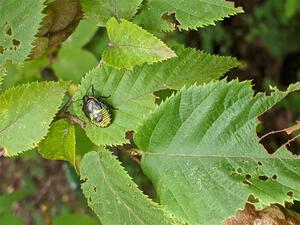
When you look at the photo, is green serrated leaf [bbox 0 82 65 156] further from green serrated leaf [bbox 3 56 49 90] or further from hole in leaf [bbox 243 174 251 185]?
green serrated leaf [bbox 3 56 49 90]

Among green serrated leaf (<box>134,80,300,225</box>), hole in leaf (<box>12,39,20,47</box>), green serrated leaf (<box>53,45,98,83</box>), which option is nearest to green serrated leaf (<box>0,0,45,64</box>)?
hole in leaf (<box>12,39,20,47</box>)

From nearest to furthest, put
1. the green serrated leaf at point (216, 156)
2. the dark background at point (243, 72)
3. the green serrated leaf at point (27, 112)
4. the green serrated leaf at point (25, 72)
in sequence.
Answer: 1. the green serrated leaf at point (216, 156)
2. the green serrated leaf at point (27, 112)
3. the green serrated leaf at point (25, 72)
4. the dark background at point (243, 72)

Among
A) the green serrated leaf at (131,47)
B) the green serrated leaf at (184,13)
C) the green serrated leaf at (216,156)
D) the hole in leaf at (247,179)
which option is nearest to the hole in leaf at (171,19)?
the green serrated leaf at (184,13)

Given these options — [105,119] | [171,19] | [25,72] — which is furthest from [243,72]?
[105,119]

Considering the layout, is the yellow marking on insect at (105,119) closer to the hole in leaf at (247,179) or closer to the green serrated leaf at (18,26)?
the green serrated leaf at (18,26)

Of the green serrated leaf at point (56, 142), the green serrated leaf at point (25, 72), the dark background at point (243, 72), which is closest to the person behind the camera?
the green serrated leaf at point (56, 142)

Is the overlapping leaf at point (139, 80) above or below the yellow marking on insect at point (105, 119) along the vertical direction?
above
